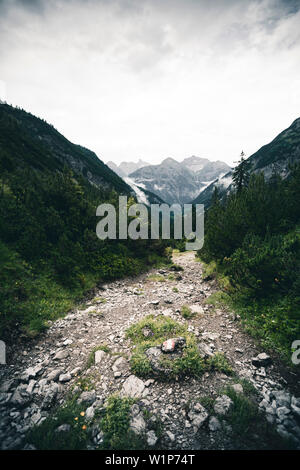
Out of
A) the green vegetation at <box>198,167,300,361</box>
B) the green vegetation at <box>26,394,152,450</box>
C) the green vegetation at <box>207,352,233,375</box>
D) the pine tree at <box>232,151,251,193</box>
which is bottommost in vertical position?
the green vegetation at <box>26,394,152,450</box>

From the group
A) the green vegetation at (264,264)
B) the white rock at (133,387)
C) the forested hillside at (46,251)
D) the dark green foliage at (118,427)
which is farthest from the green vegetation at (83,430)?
the green vegetation at (264,264)

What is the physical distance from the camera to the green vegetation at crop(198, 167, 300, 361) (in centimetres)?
625

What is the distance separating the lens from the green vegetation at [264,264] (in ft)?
20.5

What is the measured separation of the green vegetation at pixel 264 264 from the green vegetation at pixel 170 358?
2.45 metres

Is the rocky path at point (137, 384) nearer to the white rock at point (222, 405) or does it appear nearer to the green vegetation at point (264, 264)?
the white rock at point (222, 405)

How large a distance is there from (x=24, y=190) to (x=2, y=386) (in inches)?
454

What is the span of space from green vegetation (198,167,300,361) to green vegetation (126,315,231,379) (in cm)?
245

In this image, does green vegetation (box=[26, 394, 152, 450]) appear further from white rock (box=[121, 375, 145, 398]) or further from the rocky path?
white rock (box=[121, 375, 145, 398])

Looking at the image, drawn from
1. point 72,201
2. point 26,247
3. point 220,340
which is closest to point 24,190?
point 72,201

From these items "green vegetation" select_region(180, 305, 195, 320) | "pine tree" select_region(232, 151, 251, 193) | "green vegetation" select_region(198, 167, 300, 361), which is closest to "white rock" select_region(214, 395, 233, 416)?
"green vegetation" select_region(198, 167, 300, 361)

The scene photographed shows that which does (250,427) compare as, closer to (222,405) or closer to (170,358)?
→ (222,405)

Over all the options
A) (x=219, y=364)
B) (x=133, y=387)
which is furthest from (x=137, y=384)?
(x=219, y=364)

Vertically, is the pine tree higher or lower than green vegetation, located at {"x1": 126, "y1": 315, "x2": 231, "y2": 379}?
higher

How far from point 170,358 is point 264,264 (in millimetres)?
5835
